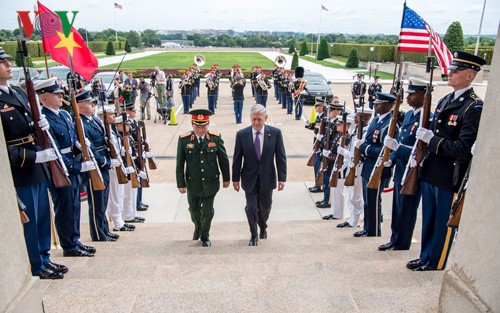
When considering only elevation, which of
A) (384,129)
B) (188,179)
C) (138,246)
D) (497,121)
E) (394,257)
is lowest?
(138,246)

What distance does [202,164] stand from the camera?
5113 mm

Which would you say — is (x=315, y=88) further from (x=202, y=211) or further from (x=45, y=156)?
(x=45, y=156)

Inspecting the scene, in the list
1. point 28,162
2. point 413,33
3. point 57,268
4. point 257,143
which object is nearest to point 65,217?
point 57,268

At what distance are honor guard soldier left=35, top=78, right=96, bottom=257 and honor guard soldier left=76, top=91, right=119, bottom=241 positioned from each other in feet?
1.60

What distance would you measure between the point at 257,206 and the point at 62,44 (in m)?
3.36

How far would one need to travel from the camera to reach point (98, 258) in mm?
4242

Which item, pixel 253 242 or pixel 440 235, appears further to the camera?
pixel 253 242

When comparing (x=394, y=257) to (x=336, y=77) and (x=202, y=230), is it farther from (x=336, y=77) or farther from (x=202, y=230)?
(x=336, y=77)

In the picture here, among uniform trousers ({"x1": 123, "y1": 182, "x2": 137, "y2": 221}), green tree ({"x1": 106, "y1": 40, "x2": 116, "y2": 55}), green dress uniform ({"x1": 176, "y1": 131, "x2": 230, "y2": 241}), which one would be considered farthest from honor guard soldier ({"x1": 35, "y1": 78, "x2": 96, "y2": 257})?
green tree ({"x1": 106, "y1": 40, "x2": 116, "y2": 55})

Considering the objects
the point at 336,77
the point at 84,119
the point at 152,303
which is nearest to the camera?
the point at 152,303

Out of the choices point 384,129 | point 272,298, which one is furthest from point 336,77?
point 272,298

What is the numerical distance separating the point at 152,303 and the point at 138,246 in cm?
199

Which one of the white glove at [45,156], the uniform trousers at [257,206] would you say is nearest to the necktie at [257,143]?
the uniform trousers at [257,206]

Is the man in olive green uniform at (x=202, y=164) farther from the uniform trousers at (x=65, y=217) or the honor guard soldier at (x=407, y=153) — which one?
the honor guard soldier at (x=407, y=153)
